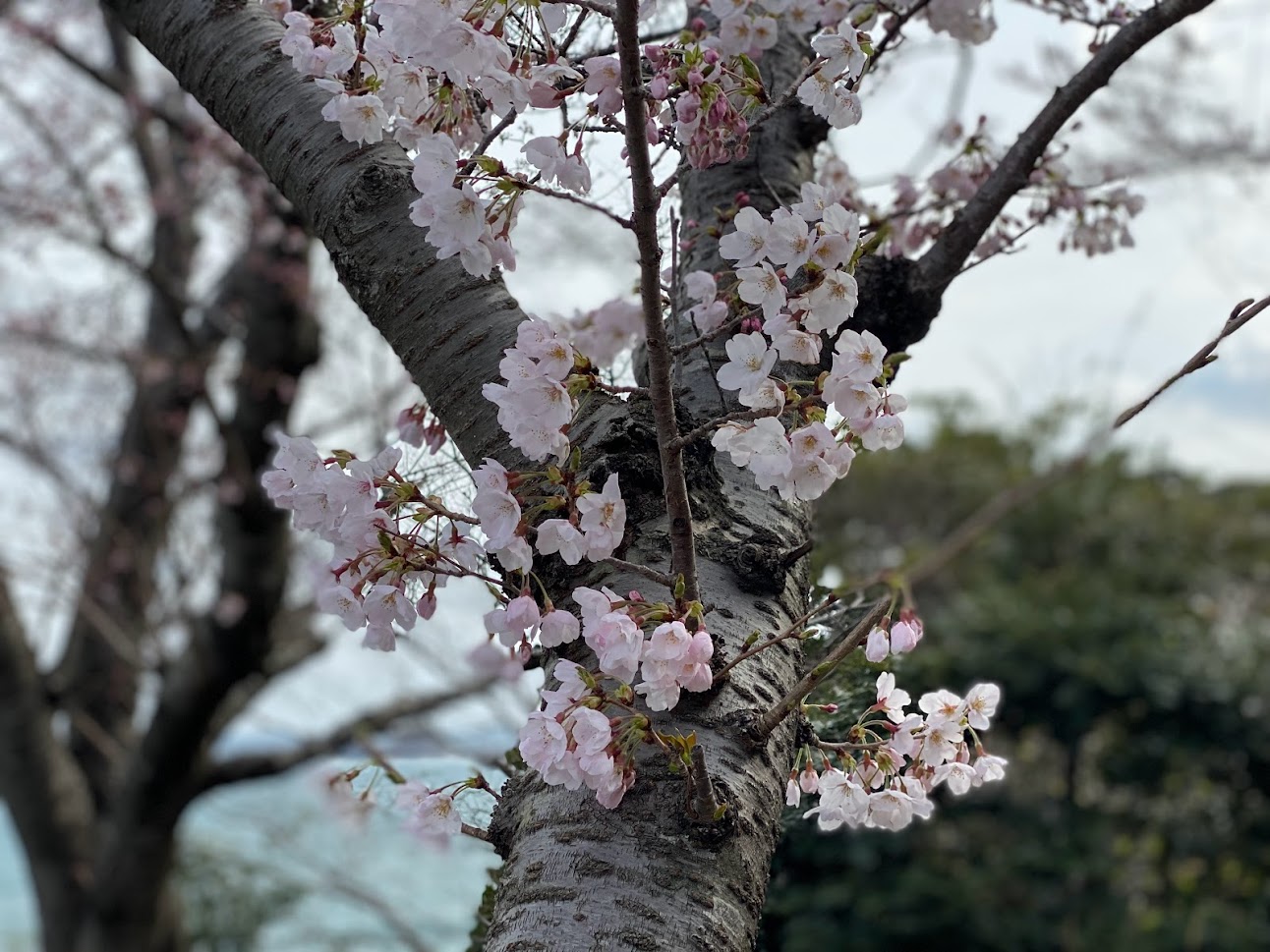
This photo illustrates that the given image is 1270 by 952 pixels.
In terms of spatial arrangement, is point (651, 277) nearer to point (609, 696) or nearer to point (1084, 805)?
point (609, 696)

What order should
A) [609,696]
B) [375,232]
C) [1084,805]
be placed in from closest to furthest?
1. [609,696]
2. [375,232]
3. [1084,805]

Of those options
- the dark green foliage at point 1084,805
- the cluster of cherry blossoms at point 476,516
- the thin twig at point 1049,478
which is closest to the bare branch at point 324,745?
the dark green foliage at point 1084,805

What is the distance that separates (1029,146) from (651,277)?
25.5 inches

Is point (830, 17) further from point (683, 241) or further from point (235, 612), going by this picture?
point (235, 612)

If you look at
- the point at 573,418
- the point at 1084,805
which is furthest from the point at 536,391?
the point at 1084,805

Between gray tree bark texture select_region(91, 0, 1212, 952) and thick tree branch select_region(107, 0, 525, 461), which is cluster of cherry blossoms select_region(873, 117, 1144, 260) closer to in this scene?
gray tree bark texture select_region(91, 0, 1212, 952)

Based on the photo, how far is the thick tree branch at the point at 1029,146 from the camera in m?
1.19

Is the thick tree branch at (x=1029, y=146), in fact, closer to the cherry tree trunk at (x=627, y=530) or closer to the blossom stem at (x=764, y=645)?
the cherry tree trunk at (x=627, y=530)

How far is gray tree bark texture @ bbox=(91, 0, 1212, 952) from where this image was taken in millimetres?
806

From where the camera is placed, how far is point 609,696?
77 centimetres

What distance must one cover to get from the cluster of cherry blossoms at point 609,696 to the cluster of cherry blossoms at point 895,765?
21 centimetres

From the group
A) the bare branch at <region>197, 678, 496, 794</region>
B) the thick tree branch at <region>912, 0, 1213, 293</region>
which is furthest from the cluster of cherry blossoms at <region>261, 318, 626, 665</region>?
the bare branch at <region>197, 678, 496, 794</region>

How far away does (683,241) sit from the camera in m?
1.20

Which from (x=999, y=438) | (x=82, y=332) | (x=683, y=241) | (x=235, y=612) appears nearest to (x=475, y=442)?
(x=683, y=241)
